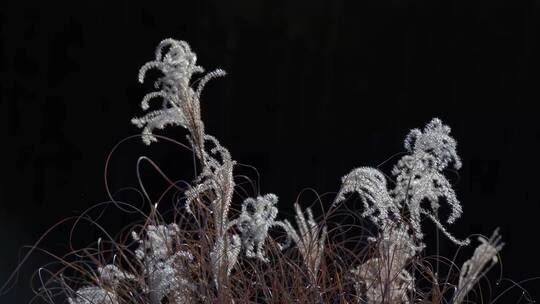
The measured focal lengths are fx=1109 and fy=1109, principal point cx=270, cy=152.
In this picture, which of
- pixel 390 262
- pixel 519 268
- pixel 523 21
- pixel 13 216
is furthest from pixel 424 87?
pixel 390 262

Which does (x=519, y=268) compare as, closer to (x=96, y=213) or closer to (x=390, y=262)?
(x=96, y=213)

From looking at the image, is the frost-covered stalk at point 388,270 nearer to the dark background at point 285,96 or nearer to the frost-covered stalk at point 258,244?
the frost-covered stalk at point 258,244

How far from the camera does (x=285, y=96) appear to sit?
185 inches

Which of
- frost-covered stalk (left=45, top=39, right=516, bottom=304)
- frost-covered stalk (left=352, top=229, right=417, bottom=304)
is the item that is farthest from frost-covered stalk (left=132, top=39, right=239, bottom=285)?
frost-covered stalk (left=352, top=229, right=417, bottom=304)

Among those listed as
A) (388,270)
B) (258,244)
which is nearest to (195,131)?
(258,244)

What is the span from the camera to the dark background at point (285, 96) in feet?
14.6

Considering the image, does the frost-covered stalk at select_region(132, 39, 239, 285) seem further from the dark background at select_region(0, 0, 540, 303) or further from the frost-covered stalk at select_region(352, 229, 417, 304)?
the dark background at select_region(0, 0, 540, 303)

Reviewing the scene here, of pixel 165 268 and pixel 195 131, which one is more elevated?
pixel 195 131

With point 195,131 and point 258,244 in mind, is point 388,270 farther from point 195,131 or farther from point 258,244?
point 195,131

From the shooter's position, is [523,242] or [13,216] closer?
[523,242]

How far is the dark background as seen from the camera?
4438mm

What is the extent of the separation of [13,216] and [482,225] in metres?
2.00

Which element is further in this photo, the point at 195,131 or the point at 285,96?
the point at 285,96

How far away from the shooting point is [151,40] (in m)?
4.78
